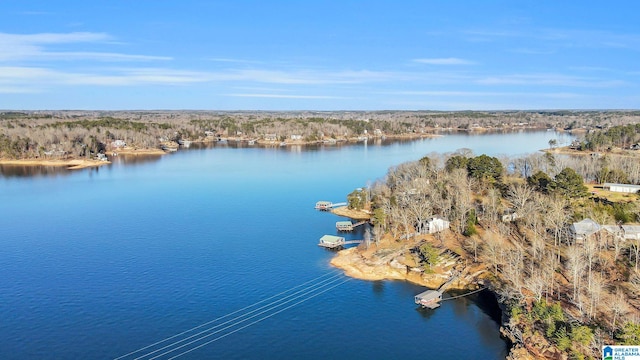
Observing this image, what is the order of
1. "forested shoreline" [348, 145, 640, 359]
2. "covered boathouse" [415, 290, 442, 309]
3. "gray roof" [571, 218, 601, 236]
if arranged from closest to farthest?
"forested shoreline" [348, 145, 640, 359] → "covered boathouse" [415, 290, 442, 309] → "gray roof" [571, 218, 601, 236]

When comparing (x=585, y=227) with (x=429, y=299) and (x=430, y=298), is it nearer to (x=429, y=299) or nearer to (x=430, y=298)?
(x=430, y=298)

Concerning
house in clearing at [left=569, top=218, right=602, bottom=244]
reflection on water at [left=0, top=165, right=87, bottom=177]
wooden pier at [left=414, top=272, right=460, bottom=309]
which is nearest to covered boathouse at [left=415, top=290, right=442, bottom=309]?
wooden pier at [left=414, top=272, right=460, bottom=309]

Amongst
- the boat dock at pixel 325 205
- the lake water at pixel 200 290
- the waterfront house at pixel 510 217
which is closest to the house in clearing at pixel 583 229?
the waterfront house at pixel 510 217

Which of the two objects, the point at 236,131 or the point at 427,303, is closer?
the point at 427,303

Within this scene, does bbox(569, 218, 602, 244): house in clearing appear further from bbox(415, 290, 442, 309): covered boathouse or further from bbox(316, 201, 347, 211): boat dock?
bbox(316, 201, 347, 211): boat dock

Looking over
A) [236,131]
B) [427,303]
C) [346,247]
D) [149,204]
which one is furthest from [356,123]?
[427,303]

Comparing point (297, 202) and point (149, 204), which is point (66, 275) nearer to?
point (149, 204)

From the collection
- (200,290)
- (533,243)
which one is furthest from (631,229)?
(200,290)
